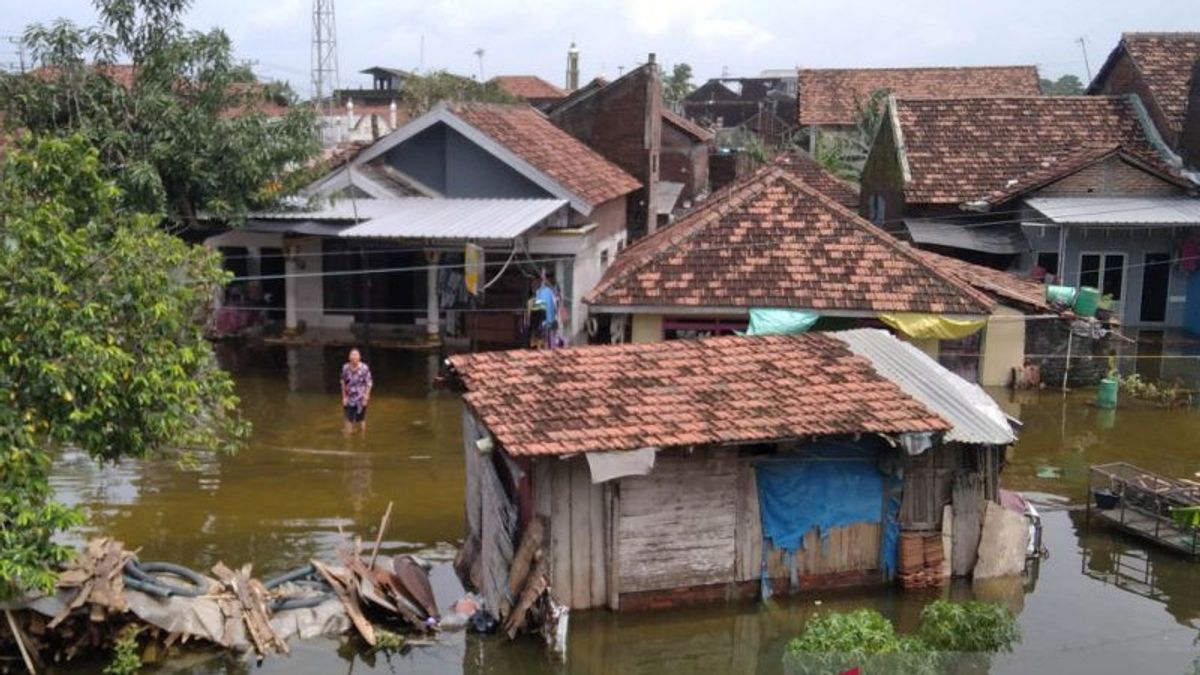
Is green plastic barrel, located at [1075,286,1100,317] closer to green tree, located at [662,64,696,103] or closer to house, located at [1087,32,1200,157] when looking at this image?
house, located at [1087,32,1200,157]

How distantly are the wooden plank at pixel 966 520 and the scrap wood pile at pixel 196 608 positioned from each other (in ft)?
18.4

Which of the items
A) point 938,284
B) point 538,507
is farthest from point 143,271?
point 938,284

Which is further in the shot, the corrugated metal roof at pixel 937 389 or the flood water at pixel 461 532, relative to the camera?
the corrugated metal roof at pixel 937 389

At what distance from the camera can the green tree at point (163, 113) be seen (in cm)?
2084

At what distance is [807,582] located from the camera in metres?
12.0

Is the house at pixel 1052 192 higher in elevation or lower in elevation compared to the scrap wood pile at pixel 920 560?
higher

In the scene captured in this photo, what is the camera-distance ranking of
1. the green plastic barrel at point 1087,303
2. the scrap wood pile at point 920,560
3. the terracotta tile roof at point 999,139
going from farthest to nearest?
the terracotta tile roof at point 999,139
the green plastic barrel at point 1087,303
the scrap wood pile at point 920,560

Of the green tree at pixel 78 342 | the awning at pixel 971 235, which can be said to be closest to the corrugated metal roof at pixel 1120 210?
the awning at pixel 971 235

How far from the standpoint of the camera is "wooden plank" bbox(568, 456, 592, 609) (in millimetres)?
11195

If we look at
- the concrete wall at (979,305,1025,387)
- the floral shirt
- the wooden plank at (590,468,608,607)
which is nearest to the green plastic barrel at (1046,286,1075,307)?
the concrete wall at (979,305,1025,387)

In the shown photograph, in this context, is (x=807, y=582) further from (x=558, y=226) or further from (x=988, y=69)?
(x=988, y=69)

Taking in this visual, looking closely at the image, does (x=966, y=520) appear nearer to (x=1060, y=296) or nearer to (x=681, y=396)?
(x=681, y=396)

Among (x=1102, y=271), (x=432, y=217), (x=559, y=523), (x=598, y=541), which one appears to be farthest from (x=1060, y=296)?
(x=559, y=523)

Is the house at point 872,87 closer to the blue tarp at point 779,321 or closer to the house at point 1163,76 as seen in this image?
the house at point 1163,76
